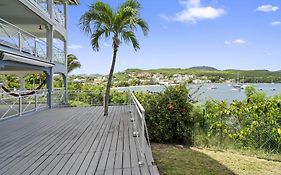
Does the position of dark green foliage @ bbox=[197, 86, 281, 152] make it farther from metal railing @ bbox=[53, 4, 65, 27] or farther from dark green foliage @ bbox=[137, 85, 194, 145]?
metal railing @ bbox=[53, 4, 65, 27]

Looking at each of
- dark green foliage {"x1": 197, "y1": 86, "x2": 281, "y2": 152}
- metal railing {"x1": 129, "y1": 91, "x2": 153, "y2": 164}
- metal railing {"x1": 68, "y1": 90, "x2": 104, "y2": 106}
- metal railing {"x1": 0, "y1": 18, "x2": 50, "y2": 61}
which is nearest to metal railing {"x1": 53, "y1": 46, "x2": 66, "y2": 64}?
metal railing {"x1": 0, "y1": 18, "x2": 50, "y2": 61}

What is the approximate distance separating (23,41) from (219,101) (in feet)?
26.9

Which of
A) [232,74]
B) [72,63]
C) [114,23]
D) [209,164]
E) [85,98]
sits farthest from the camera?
[72,63]

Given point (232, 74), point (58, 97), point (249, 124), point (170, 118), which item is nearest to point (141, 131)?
point (170, 118)

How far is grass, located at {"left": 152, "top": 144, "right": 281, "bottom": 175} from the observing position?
5.31m

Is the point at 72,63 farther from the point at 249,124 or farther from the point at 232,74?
the point at 249,124

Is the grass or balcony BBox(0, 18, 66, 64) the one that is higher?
balcony BBox(0, 18, 66, 64)

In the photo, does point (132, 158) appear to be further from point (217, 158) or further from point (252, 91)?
point (252, 91)

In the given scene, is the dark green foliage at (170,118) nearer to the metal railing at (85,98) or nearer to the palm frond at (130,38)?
the palm frond at (130,38)

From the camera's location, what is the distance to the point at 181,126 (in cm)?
841

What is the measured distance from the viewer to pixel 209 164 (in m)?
5.84

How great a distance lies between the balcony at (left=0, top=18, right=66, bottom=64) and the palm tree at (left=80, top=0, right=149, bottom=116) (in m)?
2.56

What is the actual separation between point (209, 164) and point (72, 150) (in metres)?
2.70

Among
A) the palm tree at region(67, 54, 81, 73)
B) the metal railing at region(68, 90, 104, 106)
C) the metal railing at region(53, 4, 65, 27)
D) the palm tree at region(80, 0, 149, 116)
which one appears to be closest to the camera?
the palm tree at region(80, 0, 149, 116)
